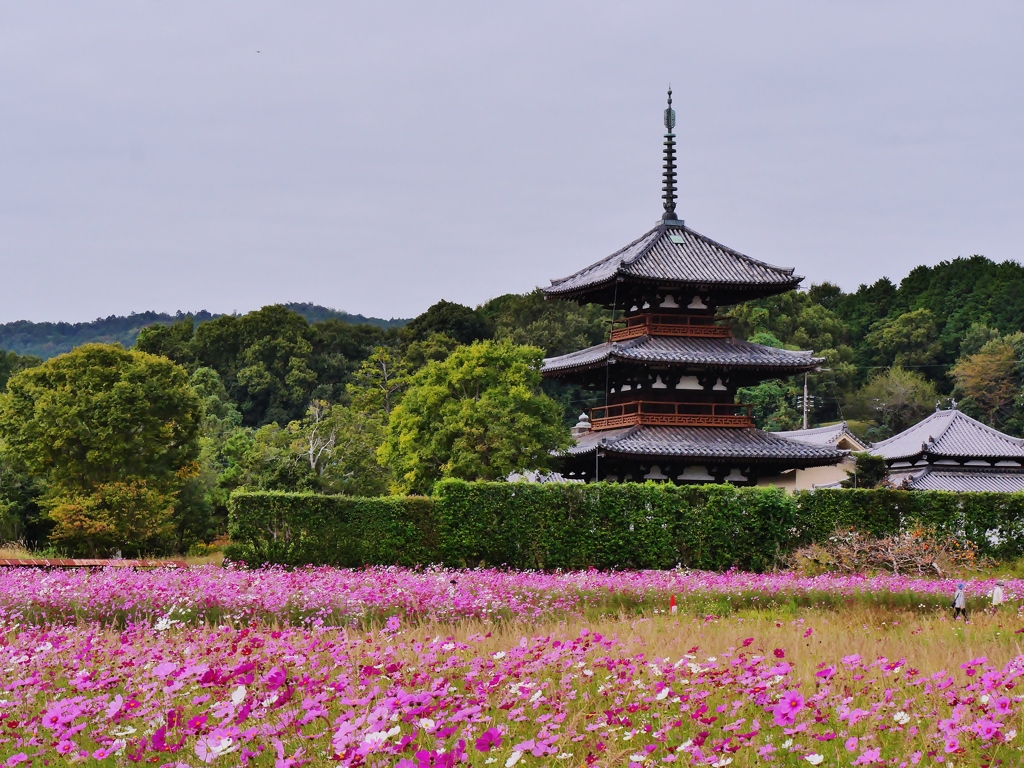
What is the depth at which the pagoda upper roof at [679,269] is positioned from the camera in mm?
36688

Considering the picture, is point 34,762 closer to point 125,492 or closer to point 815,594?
point 815,594

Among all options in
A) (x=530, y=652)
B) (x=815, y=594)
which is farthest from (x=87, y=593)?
(x=815, y=594)

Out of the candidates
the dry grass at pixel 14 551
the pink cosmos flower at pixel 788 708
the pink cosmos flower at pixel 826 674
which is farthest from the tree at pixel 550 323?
the pink cosmos flower at pixel 788 708

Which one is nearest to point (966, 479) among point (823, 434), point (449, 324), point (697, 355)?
point (823, 434)

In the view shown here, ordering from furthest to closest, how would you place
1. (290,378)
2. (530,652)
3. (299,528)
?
(290,378) < (299,528) < (530,652)

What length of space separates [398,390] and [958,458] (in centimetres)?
3067

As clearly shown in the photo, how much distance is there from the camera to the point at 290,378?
84.4 m

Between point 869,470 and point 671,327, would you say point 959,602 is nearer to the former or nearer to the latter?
point 671,327

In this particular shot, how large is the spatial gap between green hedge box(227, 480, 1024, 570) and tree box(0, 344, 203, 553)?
54.0 ft

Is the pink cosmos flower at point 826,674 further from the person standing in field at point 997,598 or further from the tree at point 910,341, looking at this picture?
the tree at point 910,341

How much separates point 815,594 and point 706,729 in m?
14.6

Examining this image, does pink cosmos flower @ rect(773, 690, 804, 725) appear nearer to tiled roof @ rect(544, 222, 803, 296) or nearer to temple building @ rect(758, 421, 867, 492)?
tiled roof @ rect(544, 222, 803, 296)

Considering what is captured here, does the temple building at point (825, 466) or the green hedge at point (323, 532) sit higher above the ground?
the temple building at point (825, 466)

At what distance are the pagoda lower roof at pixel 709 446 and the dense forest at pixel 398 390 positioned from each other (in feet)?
10.6
